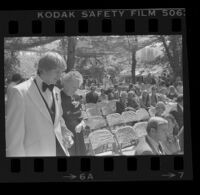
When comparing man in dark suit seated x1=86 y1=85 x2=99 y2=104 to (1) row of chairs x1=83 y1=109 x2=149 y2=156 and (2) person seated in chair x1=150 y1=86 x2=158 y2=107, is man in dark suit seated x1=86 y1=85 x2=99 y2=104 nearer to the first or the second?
(1) row of chairs x1=83 y1=109 x2=149 y2=156

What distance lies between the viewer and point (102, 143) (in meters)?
4.98

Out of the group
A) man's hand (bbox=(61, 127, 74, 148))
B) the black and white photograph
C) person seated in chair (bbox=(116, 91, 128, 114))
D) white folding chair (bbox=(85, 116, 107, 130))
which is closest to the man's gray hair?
the black and white photograph

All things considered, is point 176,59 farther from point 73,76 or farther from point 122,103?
point 73,76

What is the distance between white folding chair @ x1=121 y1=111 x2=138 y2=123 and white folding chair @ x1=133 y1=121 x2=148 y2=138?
5 centimetres

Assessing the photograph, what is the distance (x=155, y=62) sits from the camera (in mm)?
4996

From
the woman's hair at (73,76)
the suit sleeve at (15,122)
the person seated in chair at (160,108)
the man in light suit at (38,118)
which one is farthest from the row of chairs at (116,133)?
the suit sleeve at (15,122)

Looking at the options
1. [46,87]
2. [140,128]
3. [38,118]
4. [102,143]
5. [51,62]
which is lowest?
[102,143]

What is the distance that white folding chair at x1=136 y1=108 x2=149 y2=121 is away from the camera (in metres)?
4.99

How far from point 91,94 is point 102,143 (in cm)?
44

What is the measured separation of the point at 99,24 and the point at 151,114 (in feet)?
2.98


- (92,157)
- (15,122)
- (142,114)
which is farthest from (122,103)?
(15,122)

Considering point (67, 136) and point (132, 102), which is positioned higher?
point (132, 102)

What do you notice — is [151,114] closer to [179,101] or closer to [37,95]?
[179,101]

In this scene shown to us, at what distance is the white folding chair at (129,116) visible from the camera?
4.99m
